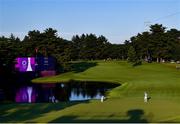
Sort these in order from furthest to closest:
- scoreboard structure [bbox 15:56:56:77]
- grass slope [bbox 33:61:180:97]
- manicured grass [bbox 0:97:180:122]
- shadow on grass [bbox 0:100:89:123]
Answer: scoreboard structure [bbox 15:56:56:77]
grass slope [bbox 33:61:180:97]
shadow on grass [bbox 0:100:89:123]
manicured grass [bbox 0:97:180:122]

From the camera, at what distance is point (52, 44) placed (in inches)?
4331

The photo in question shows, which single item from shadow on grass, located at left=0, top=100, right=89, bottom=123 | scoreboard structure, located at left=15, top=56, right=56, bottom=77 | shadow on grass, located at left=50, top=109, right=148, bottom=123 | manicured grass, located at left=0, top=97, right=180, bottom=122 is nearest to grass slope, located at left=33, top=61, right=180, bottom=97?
scoreboard structure, located at left=15, top=56, right=56, bottom=77

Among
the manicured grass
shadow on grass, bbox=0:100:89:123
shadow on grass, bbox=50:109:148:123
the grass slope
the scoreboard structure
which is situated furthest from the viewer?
the scoreboard structure

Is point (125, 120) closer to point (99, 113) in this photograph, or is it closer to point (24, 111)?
point (99, 113)

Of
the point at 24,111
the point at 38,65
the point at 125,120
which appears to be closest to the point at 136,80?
the point at 38,65

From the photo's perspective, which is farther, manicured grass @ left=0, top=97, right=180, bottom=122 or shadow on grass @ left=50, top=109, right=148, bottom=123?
manicured grass @ left=0, top=97, right=180, bottom=122

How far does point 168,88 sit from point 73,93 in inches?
572

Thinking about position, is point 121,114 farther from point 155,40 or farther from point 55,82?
point 155,40

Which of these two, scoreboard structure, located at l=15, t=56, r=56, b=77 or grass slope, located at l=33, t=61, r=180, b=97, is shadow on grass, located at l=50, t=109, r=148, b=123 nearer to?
grass slope, located at l=33, t=61, r=180, b=97

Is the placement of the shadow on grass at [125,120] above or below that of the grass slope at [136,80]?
above

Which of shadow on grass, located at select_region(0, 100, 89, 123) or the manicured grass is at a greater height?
the manicured grass

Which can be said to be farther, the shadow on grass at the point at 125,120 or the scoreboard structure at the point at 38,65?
the scoreboard structure at the point at 38,65

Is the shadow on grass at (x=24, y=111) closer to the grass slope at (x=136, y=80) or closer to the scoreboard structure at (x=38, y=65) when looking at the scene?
the grass slope at (x=136, y=80)

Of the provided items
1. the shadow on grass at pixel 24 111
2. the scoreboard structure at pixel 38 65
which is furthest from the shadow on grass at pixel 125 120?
the scoreboard structure at pixel 38 65
